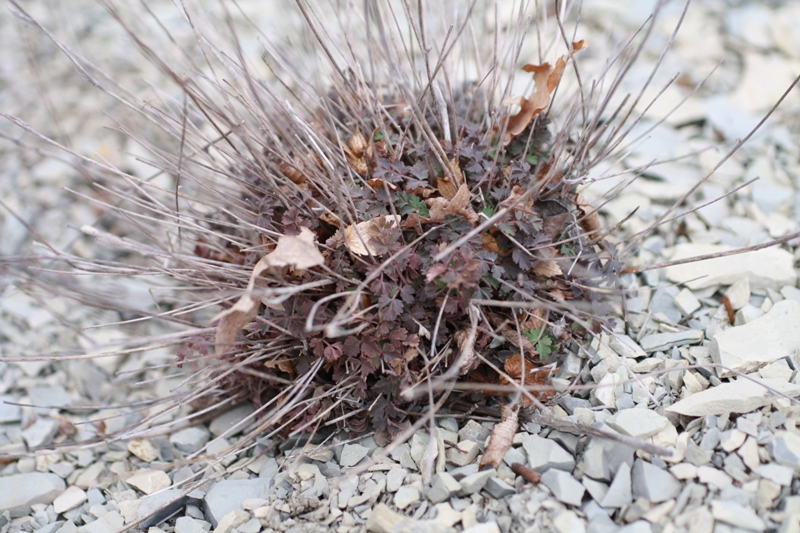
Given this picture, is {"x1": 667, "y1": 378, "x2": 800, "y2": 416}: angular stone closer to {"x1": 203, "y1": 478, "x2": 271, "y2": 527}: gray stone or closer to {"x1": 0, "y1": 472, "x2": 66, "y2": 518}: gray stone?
{"x1": 203, "y1": 478, "x2": 271, "y2": 527}: gray stone

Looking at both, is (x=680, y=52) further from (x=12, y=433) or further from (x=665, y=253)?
(x=12, y=433)

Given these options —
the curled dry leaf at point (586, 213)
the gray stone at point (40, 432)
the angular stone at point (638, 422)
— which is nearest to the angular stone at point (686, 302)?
the curled dry leaf at point (586, 213)

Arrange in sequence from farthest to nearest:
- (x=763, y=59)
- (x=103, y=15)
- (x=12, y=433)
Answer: (x=103, y=15) → (x=763, y=59) → (x=12, y=433)

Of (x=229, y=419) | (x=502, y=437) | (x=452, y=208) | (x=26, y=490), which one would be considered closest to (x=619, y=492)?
(x=502, y=437)

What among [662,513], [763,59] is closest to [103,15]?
[763,59]

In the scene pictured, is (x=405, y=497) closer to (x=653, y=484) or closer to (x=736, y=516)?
(x=653, y=484)

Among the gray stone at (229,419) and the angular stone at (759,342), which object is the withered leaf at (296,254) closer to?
the gray stone at (229,419)

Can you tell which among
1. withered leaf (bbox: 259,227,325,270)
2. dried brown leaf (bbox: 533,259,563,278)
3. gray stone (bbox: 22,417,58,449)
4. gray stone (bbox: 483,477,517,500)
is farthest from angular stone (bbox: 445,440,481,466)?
gray stone (bbox: 22,417,58,449)
